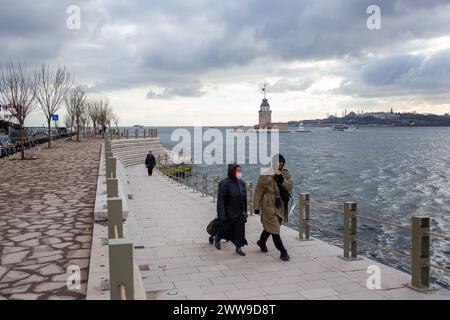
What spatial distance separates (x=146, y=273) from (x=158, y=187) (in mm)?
15116

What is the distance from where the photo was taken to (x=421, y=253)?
5727 mm

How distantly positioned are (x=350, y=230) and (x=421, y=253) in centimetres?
156

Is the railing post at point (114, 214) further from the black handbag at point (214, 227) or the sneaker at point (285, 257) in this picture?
the sneaker at point (285, 257)

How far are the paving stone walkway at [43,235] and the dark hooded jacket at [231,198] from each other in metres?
2.23

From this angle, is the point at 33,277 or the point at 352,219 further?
the point at 352,219

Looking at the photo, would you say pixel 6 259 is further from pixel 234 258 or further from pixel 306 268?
pixel 306 268

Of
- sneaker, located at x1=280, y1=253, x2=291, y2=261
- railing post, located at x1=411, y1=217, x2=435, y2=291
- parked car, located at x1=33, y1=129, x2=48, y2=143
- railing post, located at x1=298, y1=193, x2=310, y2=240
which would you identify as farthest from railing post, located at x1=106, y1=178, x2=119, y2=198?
parked car, located at x1=33, y1=129, x2=48, y2=143

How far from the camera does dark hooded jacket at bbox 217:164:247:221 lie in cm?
749

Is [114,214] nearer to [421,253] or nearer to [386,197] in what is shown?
[421,253]

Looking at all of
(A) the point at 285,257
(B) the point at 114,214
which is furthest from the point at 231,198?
(B) the point at 114,214

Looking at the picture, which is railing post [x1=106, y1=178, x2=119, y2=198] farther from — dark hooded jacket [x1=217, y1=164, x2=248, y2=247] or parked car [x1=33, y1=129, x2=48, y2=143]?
parked car [x1=33, y1=129, x2=48, y2=143]

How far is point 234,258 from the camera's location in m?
7.41
